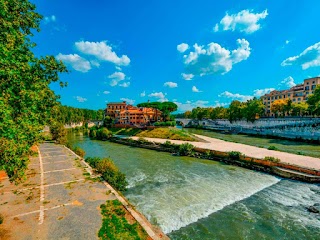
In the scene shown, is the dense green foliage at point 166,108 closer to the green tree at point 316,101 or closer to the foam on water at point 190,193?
the green tree at point 316,101

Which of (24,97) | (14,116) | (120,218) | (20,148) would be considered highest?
(24,97)

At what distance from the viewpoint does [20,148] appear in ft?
21.0

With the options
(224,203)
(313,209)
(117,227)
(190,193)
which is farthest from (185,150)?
(117,227)

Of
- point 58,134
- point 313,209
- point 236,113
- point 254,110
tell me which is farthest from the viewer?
point 236,113

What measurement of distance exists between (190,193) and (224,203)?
2.77 metres

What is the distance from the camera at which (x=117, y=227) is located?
7879 mm

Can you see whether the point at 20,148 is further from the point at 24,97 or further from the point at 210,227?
the point at 210,227

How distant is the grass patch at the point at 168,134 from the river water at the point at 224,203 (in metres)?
19.8

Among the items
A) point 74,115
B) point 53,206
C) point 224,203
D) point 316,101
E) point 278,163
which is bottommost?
point 224,203

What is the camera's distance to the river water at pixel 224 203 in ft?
33.5

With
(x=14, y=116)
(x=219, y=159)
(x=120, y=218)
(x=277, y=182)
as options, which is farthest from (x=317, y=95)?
(x=14, y=116)

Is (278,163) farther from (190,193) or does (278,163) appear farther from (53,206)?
(53,206)

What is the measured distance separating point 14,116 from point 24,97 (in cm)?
88

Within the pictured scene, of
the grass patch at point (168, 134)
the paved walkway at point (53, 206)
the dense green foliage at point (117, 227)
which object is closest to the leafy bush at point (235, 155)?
the grass patch at point (168, 134)
